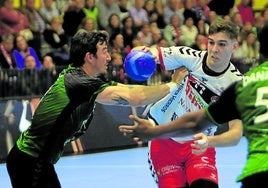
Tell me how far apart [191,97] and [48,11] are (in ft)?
32.5

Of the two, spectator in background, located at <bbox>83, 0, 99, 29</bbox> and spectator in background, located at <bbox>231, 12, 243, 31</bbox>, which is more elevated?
spectator in background, located at <bbox>83, 0, 99, 29</bbox>

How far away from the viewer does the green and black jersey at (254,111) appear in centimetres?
426

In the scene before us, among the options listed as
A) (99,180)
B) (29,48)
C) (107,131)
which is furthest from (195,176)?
(29,48)

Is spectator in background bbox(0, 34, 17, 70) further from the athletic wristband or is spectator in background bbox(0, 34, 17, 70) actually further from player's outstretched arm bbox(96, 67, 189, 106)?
player's outstretched arm bbox(96, 67, 189, 106)

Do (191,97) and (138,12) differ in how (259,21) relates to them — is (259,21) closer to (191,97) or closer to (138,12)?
(138,12)

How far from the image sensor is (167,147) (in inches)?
278

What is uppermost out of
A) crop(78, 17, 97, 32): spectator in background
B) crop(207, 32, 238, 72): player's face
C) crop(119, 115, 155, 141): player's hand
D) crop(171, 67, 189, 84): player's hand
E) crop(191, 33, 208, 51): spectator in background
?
crop(207, 32, 238, 72): player's face

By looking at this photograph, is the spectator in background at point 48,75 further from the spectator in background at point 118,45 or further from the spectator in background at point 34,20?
the spectator in background at point 118,45

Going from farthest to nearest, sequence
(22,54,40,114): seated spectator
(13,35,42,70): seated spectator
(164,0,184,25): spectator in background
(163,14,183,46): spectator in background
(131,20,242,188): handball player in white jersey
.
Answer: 1. (164,0,184,25): spectator in background
2. (163,14,183,46): spectator in background
3. (13,35,42,70): seated spectator
4. (22,54,40,114): seated spectator
5. (131,20,242,188): handball player in white jersey

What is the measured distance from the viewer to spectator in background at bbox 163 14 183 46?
60.1 ft

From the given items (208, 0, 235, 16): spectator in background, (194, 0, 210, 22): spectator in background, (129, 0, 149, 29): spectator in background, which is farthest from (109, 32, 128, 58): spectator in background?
(208, 0, 235, 16): spectator in background

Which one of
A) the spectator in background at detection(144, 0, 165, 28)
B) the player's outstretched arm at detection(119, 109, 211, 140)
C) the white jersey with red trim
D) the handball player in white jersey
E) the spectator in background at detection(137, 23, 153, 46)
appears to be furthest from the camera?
the spectator in background at detection(144, 0, 165, 28)

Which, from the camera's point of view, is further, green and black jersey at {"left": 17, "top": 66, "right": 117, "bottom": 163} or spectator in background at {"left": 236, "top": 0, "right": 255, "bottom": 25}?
spectator in background at {"left": 236, "top": 0, "right": 255, "bottom": 25}

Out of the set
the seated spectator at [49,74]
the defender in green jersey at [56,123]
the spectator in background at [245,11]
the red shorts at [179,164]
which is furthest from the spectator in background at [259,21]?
the defender in green jersey at [56,123]
